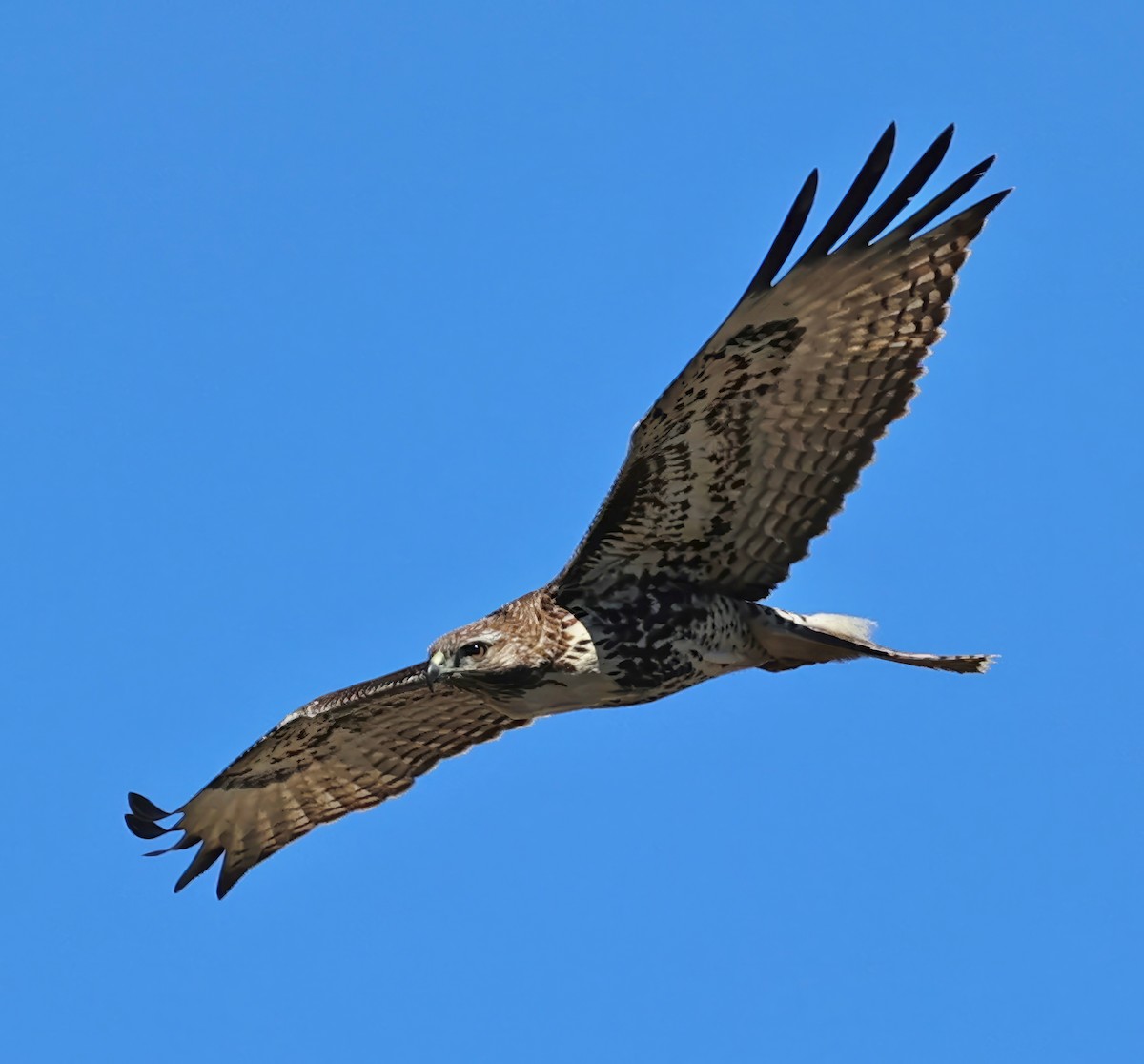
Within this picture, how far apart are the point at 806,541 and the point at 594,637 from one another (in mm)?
1250

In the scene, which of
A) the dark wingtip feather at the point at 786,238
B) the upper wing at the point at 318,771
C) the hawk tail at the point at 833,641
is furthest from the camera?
the upper wing at the point at 318,771

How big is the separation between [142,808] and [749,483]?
13.4 feet

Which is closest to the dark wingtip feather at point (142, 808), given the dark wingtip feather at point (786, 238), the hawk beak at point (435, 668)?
the hawk beak at point (435, 668)

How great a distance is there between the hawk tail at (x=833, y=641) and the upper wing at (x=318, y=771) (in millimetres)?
2096

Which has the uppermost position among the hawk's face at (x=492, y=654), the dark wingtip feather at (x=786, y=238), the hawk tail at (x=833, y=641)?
the dark wingtip feather at (x=786, y=238)

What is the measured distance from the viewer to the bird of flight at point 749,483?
31.9 feet

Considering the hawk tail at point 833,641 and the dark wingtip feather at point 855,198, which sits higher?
the dark wingtip feather at point 855,198

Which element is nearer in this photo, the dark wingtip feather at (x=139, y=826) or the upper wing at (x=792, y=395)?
the upper wing at (x=792, y=395)

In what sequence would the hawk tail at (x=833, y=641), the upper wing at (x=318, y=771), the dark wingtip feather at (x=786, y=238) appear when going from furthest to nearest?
the upper wing at (x=318, y=771), the hawk tail at (x=833, y=641), the dark wingtip feather at (x=786, y=238)

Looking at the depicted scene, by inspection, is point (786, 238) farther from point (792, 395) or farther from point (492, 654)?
point (492, 654)

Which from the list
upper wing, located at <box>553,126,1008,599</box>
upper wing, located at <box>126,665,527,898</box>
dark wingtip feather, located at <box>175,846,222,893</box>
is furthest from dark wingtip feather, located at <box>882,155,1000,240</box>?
dark wingtip feather, located at <box>175,846,222,893</box>

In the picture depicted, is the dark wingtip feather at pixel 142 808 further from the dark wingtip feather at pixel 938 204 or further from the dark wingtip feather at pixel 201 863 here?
the dark wingtip feather at pixel 938 204

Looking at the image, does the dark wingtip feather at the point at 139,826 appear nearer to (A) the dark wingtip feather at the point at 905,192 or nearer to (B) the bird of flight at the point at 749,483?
(B) the bird of flight at the point at 749,483

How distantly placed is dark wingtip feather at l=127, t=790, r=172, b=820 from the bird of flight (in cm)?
186
